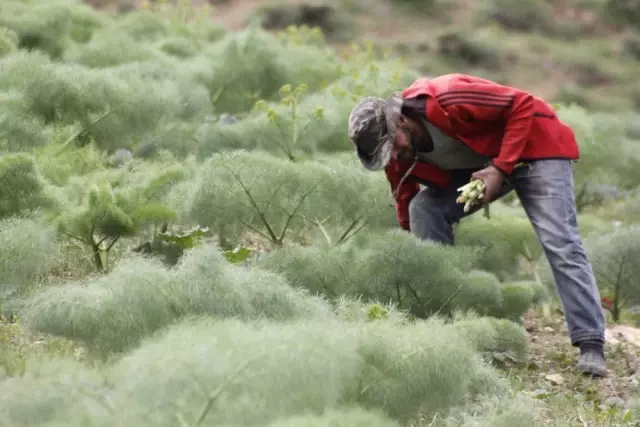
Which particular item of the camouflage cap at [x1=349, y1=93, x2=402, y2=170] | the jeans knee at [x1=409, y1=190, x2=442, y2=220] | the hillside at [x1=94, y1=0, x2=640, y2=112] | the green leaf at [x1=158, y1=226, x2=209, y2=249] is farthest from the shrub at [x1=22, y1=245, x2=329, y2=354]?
the hillside at [x1=94, y1=0, x2=640, y2=112]

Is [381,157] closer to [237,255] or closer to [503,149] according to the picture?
[503,149]

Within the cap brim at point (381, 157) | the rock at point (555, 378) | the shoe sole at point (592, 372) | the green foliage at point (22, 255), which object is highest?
the cap brim at point (381, 157)

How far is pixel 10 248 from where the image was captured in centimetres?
377

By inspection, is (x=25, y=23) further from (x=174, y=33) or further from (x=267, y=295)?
(x=267, y=295)

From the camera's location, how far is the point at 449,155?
4.50 m

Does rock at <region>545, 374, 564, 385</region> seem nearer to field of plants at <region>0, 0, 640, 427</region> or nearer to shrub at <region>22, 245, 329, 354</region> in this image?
field of plants at <region>0, 0, 640, 427</region>

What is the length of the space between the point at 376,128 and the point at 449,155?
0.45 m

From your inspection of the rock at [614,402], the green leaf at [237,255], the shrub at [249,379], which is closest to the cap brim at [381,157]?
the green leaf at [237,255]

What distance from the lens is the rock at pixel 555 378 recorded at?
437 centimetres

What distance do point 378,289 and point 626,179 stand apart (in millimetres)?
5079

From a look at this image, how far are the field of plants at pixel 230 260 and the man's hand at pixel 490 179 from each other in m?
0.31

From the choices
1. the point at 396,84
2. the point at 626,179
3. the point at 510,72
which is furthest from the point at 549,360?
the point at 510,72

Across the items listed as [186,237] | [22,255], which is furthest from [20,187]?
[186,237]

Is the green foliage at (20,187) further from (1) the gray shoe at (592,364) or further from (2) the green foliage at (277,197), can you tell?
(1) the gray shoe at (592,364)
